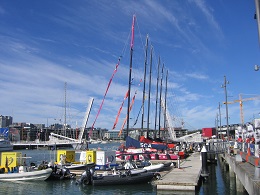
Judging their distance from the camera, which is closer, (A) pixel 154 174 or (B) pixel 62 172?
(A) pixel 154 174

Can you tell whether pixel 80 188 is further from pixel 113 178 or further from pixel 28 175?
pixel 28 175

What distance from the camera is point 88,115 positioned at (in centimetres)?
13062

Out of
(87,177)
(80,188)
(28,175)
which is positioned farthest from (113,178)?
(28,175)

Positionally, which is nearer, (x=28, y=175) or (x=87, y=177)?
(x=87, y=177)

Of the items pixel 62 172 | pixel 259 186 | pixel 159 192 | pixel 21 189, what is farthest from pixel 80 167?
pixel 259 186

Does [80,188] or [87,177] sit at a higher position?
[87,177]

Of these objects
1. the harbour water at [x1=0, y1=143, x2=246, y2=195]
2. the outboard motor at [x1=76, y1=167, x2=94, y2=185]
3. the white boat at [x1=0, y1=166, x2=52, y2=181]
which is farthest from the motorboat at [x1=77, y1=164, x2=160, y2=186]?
the white boat at [x1=0, y1=166, x2=52, y2=181]

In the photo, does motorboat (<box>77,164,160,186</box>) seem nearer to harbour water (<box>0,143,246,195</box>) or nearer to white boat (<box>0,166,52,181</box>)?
harbour water (<box>0,143,246,195</box>)

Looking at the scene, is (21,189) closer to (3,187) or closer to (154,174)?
(3,187)

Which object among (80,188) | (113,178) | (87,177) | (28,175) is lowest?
(80,188)

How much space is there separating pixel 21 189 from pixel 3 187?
99.8 inches

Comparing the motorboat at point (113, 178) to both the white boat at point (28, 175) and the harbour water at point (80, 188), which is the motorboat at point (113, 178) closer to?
the harbour water at point (80, 188)

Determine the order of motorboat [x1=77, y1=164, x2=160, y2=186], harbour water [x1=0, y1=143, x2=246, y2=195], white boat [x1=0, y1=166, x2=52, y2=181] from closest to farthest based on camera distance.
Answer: harbour water [x1=0, y1=143, x2=246, y2=195] < motorboat [x1=77, y1=164, x2=160, y2=186] < white boat [x1=0, y1=166, x2=52, y2=181]

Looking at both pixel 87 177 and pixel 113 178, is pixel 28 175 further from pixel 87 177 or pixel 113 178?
pixel 113 178
